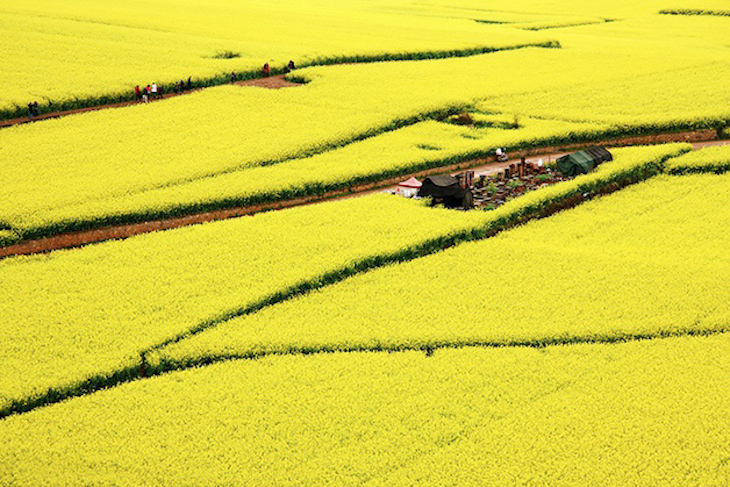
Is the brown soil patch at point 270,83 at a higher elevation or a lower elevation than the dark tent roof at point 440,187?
higher

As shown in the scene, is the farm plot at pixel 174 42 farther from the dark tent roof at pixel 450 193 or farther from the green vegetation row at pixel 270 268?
the dark tent roof at pixel 450 193

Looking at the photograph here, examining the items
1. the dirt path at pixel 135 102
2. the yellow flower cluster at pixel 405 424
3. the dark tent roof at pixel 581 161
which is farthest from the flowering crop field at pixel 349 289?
the dark tent roof at pixel 581 161

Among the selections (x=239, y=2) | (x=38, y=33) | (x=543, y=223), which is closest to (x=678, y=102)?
(x=543, y=223)

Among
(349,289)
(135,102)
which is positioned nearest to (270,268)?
(349,289)

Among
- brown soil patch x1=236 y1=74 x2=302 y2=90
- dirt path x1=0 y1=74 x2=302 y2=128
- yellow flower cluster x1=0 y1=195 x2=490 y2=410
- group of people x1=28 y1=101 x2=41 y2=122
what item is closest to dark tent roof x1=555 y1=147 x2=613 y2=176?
yellow flower cluster x1=0 y1=195 x2=490 y2=410

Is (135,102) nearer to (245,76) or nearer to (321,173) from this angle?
(245,76)

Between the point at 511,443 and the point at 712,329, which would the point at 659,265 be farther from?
the point at 511,443
